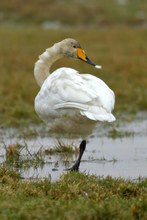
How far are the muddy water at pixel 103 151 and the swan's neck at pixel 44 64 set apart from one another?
0.90 metres

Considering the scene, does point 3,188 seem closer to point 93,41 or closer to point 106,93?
point 106,93

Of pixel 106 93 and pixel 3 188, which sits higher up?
pixel 106 93

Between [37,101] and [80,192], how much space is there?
2.07 meters

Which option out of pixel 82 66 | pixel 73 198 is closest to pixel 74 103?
pixel 73 198

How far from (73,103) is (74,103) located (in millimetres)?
13

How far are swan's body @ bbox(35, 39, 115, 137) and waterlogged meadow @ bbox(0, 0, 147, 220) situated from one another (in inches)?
22.5

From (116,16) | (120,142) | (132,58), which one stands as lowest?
(120,142)

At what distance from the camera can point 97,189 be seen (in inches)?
277

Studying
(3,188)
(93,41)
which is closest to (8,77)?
(3,188)

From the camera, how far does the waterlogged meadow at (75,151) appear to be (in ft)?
20.6

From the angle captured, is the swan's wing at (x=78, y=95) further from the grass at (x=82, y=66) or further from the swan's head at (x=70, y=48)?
the grass at (x=82, y=66)

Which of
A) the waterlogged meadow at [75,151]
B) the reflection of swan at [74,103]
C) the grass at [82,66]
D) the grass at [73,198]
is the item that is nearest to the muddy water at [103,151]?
the waterlogged meadow at [75,151]

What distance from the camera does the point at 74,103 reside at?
805 cm

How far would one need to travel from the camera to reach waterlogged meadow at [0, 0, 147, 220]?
6270mm
